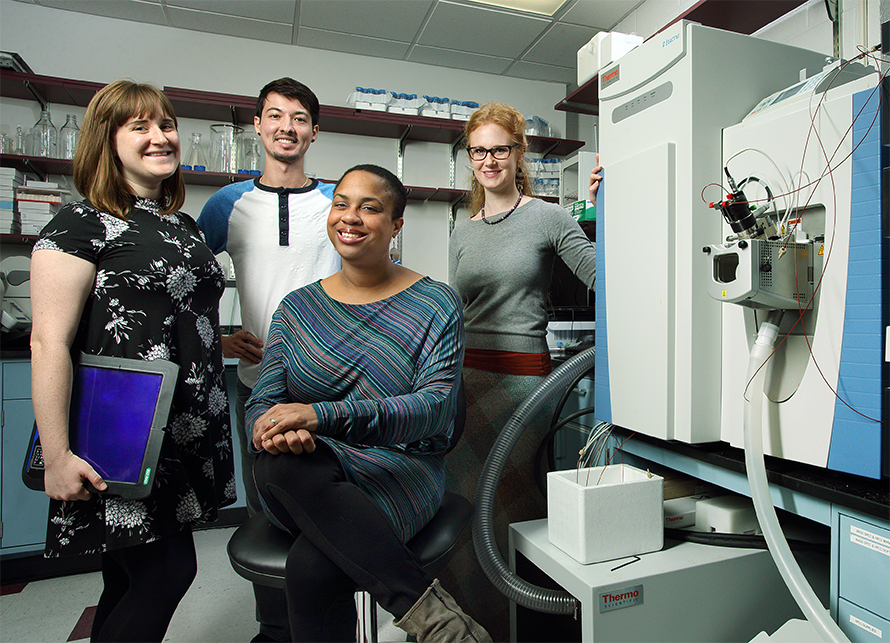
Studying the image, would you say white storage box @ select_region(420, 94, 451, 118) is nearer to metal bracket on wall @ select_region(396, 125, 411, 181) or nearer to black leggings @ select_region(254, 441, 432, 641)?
metal bracket on wall @ select_region(396, 125, 411, 181)

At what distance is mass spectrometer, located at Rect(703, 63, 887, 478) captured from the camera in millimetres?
834

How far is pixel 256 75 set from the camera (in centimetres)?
340

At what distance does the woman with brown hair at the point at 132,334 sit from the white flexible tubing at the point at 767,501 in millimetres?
1045

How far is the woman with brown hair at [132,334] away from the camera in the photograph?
39.0 inches

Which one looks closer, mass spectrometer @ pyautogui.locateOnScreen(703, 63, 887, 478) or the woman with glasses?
mass spectrometer @ pyautogui.locateOnScreen(703, 63, 887, 478)

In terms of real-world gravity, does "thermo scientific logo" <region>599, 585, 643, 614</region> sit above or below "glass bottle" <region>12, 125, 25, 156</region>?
below

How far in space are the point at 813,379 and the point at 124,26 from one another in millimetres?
3801

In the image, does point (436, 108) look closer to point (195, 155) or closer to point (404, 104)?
point (404, 104)

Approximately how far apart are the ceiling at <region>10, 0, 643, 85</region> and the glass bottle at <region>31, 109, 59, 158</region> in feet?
2.37

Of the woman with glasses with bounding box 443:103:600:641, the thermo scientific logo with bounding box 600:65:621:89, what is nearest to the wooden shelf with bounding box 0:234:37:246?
the woman with glasses with bounding box 443:103:600:641

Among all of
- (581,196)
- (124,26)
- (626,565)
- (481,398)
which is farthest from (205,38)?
(626,565)

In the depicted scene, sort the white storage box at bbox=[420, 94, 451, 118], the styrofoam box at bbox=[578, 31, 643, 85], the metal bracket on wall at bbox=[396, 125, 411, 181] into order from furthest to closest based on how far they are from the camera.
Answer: the metal bracket on wall at bbox=[396, 125, 411, 181] → the white storage box at bbox=[420, 94, 451, 118] → the styrofoam box at bbox=[578, 31, 643, 85]

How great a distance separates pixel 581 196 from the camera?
3105mm

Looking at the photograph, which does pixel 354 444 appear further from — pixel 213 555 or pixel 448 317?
pixel 213 555
